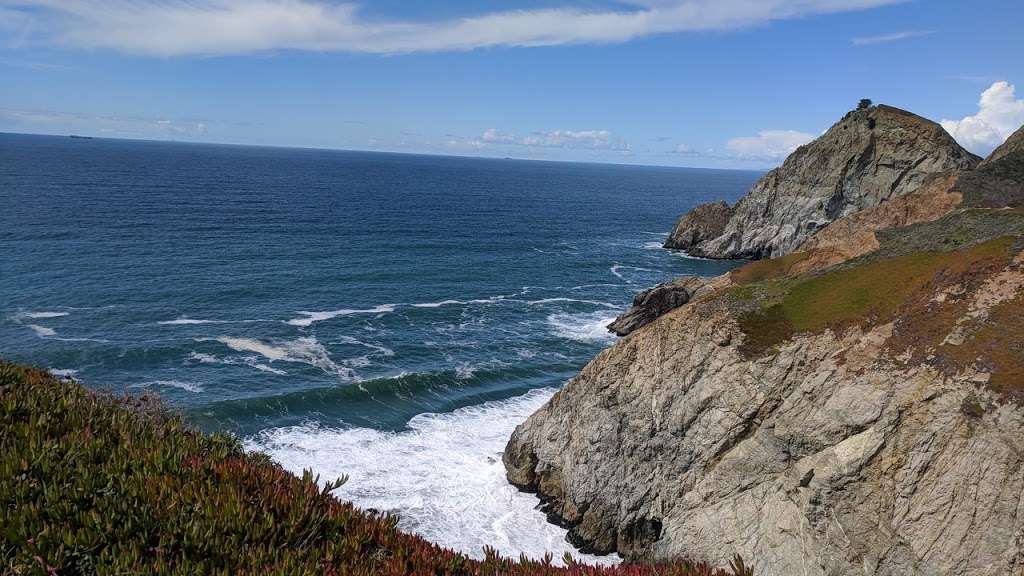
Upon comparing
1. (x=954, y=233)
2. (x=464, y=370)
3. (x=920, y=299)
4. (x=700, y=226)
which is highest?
(x=954, y=233)

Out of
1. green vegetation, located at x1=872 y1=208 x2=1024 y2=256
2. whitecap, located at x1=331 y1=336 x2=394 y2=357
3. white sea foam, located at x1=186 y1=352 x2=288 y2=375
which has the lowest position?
white sea foam, located at x1=186 y1=352 x2=288 y2=375

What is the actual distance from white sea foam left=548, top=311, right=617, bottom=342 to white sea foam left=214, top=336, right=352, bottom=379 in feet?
74.8

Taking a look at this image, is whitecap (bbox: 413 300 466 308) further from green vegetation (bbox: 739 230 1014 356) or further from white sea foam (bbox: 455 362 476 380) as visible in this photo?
green vegetation (bbox: 739 230 1014 356)

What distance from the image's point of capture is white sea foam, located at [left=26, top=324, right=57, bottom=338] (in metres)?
51.3

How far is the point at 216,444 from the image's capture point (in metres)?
13.9

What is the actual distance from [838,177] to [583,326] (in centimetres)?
5443

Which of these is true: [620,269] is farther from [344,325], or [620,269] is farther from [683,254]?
[344,325]

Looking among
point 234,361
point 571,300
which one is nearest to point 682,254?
point 571,300

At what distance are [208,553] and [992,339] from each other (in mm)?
29374

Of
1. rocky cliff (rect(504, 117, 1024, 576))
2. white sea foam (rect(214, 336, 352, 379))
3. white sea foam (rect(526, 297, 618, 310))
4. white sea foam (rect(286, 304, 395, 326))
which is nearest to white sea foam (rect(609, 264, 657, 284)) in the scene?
white sea foam (rect(526, 297, 618, 310))

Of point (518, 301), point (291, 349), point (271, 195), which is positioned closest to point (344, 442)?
point (291, 349)

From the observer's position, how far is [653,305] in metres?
65.1

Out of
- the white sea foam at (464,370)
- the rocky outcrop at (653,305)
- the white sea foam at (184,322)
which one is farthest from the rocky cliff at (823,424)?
the white sea foam at (184,322)

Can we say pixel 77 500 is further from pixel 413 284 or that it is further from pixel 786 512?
pixel 413 284
